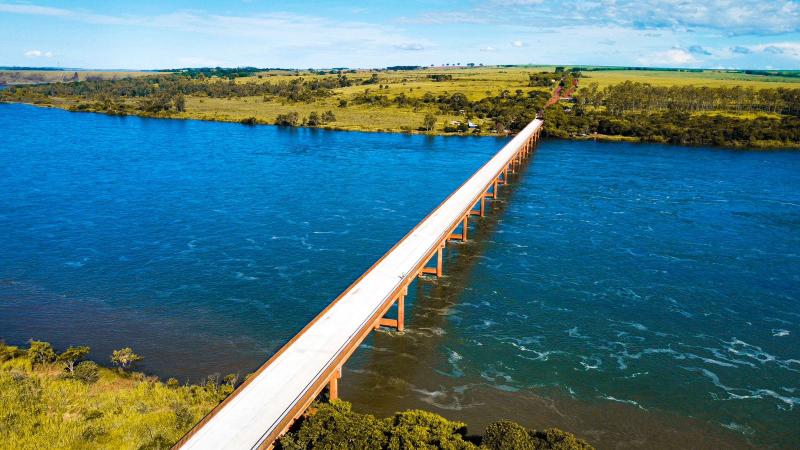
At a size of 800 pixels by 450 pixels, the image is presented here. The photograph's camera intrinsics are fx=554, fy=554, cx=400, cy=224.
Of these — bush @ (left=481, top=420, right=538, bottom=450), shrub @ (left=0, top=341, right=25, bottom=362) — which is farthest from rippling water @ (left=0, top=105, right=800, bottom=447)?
bush @ (left=481, top=420, right=538, bottom=450)

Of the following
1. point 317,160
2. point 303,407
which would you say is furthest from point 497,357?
point 317,160

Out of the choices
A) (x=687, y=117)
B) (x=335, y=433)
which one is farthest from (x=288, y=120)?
(x=335, y=433)

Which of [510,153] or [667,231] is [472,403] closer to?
[667,231]

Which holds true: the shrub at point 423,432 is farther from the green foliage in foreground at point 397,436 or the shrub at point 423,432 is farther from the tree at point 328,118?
the tree at point 328,118

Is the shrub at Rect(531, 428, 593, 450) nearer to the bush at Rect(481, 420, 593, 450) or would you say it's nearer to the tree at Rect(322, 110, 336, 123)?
the bush at Rect(481, 420, 593, 450)

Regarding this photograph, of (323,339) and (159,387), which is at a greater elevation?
(323,339)

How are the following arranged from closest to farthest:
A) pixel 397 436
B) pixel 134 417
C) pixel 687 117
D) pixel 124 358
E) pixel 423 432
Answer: pixel 397 436, pixel 423 432, pixel 134 417, pixel 124 358, pixel 687 117

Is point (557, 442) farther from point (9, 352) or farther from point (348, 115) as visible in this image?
→ point (348, 115)
